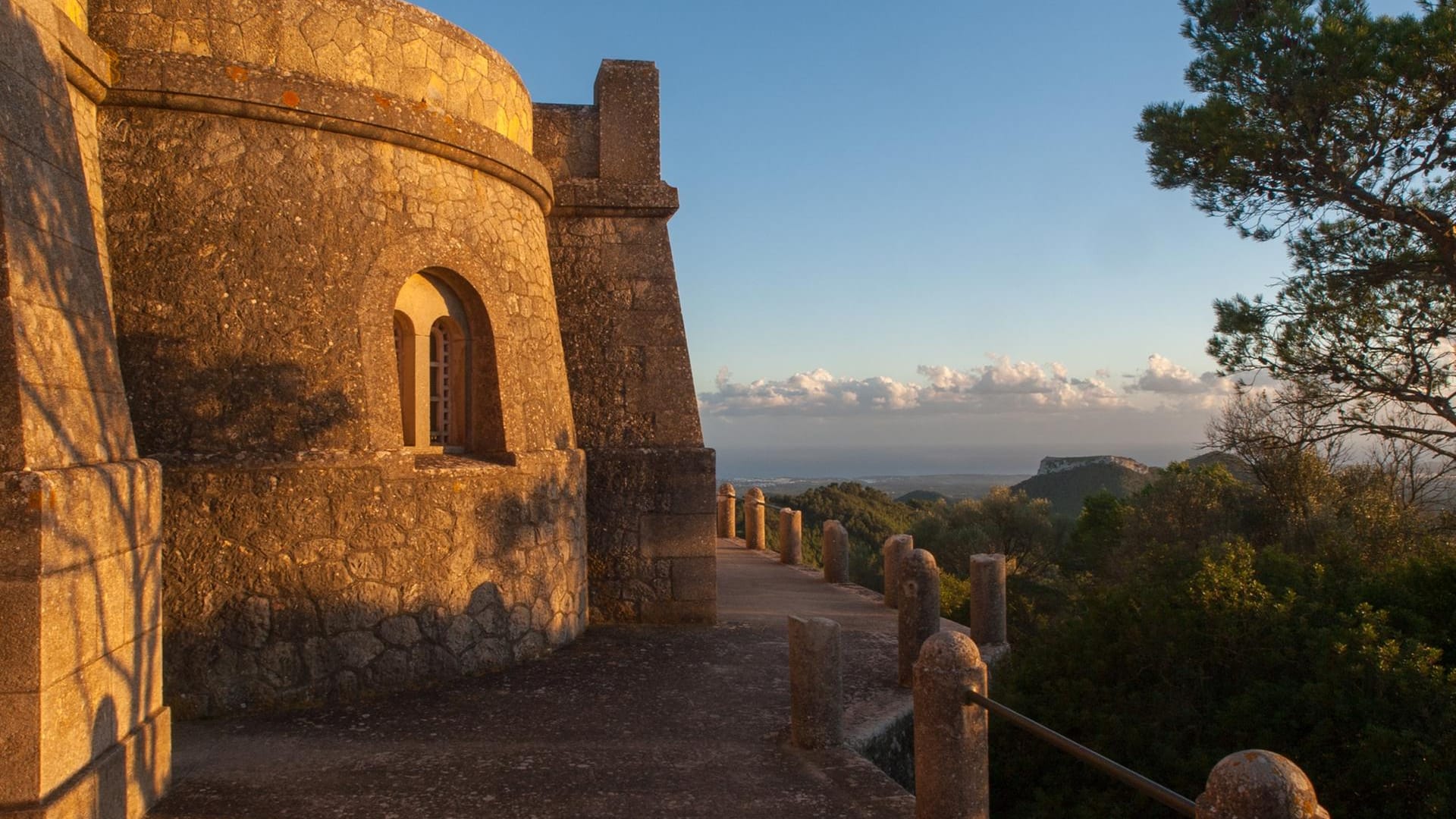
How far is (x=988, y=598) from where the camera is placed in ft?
28.8

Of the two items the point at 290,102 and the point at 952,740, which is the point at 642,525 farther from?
the point at 952,740

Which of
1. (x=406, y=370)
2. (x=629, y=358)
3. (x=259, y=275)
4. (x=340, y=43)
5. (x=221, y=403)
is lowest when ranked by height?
(x=221, y=403)

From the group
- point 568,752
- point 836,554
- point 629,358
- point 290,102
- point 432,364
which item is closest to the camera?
point 568,752

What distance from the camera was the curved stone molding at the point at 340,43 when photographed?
641cm

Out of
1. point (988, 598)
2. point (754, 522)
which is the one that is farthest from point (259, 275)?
point (754, 522)

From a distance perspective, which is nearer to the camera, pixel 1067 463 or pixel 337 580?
pixel 337 580

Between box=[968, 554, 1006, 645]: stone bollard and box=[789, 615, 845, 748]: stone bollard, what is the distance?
3.18 m

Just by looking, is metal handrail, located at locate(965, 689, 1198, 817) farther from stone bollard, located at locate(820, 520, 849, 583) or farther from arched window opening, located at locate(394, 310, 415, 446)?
stone bollard, located at locate(820, 520, 849, 583)

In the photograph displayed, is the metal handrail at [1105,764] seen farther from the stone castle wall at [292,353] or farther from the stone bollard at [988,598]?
the stone bollard at [988,598]

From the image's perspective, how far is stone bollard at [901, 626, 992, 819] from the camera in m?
4.43

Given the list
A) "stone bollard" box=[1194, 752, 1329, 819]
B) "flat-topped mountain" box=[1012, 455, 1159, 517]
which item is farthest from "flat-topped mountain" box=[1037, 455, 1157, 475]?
"stone bollard" box=[1194, 752, 1329, 819]

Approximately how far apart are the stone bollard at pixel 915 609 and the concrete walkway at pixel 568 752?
1.00 feet

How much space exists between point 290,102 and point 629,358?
12.8ft

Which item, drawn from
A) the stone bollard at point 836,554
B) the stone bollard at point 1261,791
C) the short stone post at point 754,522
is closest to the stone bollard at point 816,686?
the stone bollard at point 1261,791
